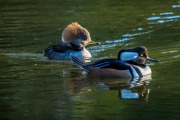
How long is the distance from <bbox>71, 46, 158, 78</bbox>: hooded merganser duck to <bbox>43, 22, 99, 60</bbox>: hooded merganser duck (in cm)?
255

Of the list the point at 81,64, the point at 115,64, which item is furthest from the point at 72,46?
the point at 115,64

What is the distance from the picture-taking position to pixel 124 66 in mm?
15266

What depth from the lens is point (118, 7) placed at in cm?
2573

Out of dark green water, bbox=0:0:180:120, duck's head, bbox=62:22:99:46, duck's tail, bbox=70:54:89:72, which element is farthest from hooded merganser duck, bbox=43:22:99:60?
duck's tail, bbox=70:54:89:72

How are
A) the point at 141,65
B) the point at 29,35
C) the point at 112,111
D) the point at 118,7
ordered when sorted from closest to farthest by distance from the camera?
the point at 112,111 → the point at 141,65 → the point at 29,35 → the point at 118,7

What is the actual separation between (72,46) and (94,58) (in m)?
1.08

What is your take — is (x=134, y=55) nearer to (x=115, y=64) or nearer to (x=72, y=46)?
(x=115, y=64)

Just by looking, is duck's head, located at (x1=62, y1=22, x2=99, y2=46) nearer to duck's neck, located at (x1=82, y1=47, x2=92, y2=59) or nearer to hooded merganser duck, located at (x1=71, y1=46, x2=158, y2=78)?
duck's neck, located at (x1=82, y1=47, x2=92, y2=59)

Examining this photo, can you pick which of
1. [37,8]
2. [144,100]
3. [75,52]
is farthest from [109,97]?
[37,8]

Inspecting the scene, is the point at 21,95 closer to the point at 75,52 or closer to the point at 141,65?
the point at 141,65

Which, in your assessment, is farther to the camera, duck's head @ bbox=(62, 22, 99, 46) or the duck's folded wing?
duck's head @ bbox=(62, 22, 99, 46)

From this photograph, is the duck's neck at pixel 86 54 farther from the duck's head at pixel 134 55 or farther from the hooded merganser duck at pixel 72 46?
the duck's head at pixel 134 55

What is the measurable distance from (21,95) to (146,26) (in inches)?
346

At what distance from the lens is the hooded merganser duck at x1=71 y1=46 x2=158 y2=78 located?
50.0 feet
